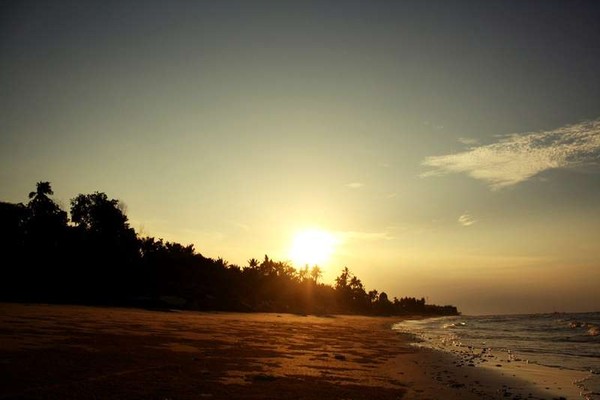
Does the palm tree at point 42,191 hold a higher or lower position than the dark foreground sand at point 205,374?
higher

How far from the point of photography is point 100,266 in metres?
55.6

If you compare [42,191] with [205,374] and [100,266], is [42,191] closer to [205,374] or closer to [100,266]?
[100,266]

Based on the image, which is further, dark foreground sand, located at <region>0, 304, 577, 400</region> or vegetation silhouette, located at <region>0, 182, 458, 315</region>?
vegetation silhouette, located at <region>0, 182, 458, 315</region>

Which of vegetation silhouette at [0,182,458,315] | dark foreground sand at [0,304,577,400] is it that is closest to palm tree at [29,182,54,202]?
vegetation silhouette at [0,182,458,315]

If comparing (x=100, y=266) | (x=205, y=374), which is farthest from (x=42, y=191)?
(x=205, y=374)

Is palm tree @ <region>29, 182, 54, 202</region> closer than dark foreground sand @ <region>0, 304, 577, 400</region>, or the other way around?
dark foreground sand @ <region>0, 304, 577, 400</region>

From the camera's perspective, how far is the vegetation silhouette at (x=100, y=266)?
1975 inches

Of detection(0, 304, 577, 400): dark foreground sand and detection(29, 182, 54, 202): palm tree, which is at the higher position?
detection(29, 182, 54, 202): palm tree

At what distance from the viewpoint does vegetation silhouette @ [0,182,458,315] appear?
1975 inches

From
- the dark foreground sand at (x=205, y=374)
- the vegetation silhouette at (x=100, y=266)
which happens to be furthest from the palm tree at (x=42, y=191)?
the dark foreground sand at (x=205, y=374)

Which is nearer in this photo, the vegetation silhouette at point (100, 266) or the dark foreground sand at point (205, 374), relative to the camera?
the dark foreground sand at point (205, 374)

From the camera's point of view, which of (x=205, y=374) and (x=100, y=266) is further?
(x=100, y=266)

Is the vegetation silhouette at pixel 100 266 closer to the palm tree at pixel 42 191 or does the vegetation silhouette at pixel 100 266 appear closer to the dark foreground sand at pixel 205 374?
the palm tree at pixel 42 191

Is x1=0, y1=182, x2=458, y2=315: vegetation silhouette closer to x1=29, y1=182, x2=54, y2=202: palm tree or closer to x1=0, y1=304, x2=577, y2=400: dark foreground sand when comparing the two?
x1=29, y1=182, x2=54, y2=202: palm tree
